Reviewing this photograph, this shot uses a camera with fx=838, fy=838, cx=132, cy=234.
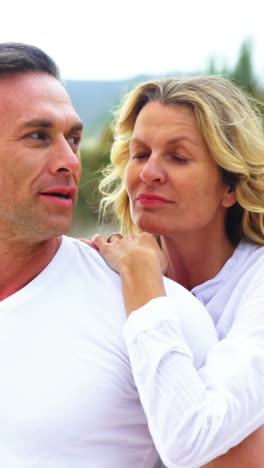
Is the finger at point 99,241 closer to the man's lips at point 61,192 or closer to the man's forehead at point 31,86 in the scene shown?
the man's lips at point 61,192

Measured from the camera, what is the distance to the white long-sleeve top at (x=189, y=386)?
76.9 inches

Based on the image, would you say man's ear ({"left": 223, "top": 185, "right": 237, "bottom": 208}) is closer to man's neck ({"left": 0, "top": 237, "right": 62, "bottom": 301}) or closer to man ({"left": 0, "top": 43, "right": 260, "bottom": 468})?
man ({"left": 0, "top": 43, "right": 260, "bottom": 468})

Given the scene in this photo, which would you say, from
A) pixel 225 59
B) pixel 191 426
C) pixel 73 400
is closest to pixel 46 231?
pixel 73 400

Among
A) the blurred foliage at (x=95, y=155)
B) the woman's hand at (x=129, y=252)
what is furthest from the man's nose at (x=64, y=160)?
the blurred foliage at (x=95, y=155)

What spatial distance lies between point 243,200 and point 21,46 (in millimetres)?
937

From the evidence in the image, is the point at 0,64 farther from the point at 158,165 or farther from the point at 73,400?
the point at 73,400

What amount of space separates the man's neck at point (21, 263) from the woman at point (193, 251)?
6.9 inches

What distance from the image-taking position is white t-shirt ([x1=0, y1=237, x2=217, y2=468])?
6.59 ft

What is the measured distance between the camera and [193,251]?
2783 mm

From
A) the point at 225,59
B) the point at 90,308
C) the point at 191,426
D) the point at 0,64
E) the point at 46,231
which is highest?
the point at 0,64

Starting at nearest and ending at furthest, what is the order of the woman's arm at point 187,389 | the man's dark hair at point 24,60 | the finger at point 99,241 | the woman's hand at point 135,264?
the woman's arm at point 187,389
the woman's hand at point 135,264
the man's dark hair at point 24,60
the finger at point 99,241

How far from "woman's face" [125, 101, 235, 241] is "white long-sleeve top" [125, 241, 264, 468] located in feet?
1.68

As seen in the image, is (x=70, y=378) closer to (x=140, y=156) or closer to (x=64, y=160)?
(x=64, y=160)

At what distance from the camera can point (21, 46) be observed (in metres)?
2.33
